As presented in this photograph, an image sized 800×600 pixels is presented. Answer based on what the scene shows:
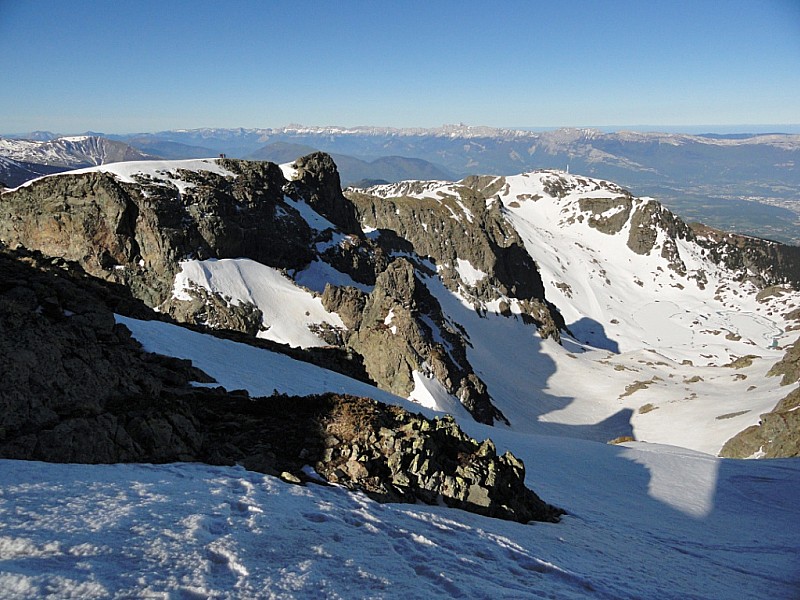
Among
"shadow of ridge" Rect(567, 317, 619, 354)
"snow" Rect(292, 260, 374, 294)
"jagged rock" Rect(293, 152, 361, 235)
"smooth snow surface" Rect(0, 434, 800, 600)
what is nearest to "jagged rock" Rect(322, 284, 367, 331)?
"snow" Rect(292, 260, 374, 294)

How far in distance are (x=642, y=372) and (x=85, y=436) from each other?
95664mm

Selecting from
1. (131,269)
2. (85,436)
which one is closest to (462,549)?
(85,436)

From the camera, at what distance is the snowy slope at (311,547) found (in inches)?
250

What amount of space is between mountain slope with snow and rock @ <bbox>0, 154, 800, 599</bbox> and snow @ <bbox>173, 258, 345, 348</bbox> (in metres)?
0.29

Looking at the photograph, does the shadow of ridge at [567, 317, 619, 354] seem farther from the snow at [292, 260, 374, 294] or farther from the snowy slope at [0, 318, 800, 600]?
the snowy slope at [0, 318, 800, 600]

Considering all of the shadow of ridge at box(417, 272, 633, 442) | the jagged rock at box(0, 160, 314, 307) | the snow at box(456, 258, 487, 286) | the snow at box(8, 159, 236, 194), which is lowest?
the shadow of ridge at box(417, 272, 633, 442)

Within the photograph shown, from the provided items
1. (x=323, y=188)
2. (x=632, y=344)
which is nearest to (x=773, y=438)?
(x=323, y=188)

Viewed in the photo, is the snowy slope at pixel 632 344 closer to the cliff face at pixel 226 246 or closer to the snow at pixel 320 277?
the cliff face at pixel 226 246

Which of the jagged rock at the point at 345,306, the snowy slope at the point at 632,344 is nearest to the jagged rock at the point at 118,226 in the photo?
the jagged rock at the point at 345,306

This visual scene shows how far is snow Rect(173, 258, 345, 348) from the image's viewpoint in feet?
172

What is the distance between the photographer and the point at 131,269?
176 ft

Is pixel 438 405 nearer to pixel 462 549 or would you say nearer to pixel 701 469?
pixel 701 469

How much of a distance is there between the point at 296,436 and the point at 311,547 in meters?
4.97

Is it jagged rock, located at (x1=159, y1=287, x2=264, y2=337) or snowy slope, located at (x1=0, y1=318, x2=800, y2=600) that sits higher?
snowy slope, located at (x1=0, y1=318, x2=800, y2=600)
